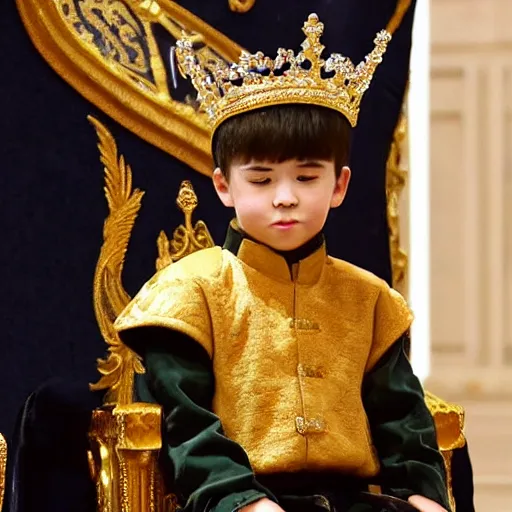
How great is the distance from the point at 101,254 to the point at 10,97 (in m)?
0.27

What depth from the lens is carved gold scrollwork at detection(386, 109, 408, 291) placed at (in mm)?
2311

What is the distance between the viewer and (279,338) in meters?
1.77

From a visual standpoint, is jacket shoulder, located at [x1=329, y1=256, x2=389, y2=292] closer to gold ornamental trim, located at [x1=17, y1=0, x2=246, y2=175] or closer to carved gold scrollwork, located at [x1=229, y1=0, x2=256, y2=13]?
gold ornamental trim, located at [x1=17, y1=0, x2=246, y2=175]

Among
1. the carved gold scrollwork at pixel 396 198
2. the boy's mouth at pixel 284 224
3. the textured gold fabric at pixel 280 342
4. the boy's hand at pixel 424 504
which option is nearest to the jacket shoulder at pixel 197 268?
the textured gold fabric at pixel 280 342

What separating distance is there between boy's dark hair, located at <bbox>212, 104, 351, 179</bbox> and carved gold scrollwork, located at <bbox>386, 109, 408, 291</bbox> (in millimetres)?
552

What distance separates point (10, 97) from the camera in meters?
2.16

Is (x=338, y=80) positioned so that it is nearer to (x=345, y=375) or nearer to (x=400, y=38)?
(x=345, y=375)

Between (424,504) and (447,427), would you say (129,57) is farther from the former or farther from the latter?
(424,504)

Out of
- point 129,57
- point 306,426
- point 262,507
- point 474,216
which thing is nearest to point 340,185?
point 306,426

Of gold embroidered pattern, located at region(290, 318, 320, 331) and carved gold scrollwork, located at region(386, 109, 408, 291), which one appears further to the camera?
carved gold scrollwork, located at region(386, 109, 408, 291)

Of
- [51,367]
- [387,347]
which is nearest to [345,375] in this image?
[387,347]

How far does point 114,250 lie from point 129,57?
0.30 meters

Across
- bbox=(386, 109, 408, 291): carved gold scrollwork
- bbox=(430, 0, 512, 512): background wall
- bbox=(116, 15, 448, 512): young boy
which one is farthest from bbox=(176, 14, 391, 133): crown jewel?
bbox=(430, 0, 512, 512): background wall

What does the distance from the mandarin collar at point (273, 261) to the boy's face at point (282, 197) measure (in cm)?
2
